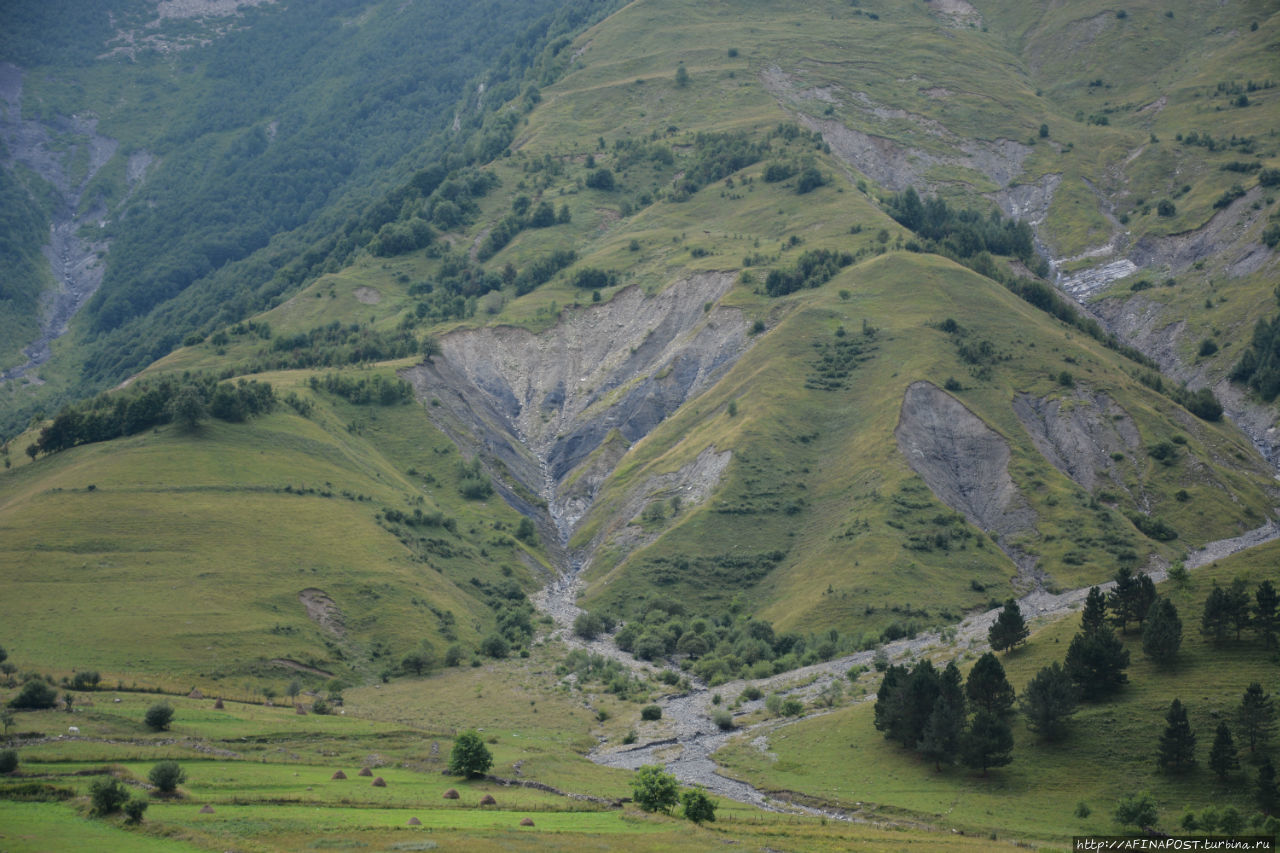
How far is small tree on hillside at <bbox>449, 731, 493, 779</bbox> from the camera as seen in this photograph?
6575 centimetres

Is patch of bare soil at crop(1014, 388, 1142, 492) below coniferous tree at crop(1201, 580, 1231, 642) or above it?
above

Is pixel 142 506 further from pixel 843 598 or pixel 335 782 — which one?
pixel 843 598

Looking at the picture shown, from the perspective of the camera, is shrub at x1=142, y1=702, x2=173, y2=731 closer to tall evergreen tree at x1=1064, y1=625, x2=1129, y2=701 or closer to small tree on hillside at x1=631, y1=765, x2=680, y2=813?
small tree on hillside at x1=631, y1=765, x2=680, y2=813

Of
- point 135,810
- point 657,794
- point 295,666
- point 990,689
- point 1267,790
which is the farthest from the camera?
point 295,666

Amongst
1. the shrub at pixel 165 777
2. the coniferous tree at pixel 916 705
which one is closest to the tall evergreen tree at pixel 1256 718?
the coniferous tree at pixel 916 705

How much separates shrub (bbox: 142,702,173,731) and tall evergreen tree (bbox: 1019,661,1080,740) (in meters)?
56.5

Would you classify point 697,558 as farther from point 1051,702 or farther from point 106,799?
point 106,799

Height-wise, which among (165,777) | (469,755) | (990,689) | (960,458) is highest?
(960,458)

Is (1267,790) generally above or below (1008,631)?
below

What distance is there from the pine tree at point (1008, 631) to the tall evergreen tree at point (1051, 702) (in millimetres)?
12503

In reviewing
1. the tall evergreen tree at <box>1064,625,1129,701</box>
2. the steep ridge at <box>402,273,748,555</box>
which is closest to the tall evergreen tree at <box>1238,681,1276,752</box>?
the tall evergreen tree at <box>1064,625,1129,701</box>

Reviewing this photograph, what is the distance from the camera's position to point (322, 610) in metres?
104

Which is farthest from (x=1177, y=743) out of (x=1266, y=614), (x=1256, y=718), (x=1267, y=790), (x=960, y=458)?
(x=960, y=458)

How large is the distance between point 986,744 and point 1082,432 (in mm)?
77627
